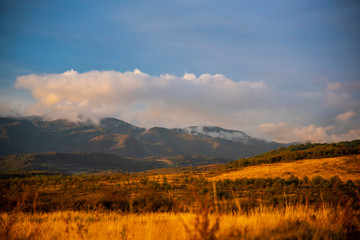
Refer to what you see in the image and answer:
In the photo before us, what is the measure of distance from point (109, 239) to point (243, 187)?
25173 millimetres

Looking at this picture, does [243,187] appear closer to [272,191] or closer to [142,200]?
[272,191]

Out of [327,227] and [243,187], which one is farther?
[243,187]

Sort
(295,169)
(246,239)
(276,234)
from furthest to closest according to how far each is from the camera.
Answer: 1. (295,169)
2. (276,234)
3. (246,239)

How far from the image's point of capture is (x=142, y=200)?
1705 centimetres

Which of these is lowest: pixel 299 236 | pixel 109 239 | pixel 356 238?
pixel 109 239

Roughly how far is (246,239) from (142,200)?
47.6ft

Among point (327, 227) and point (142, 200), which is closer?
point (327, 227)

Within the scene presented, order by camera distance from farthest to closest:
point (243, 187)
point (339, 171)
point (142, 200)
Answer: point (339, 171) < point (243, 187) < point (142, 200)

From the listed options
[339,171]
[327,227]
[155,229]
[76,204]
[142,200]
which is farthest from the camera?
[339,171]

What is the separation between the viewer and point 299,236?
3918mm

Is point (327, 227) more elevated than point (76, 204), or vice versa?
point (327, 227)

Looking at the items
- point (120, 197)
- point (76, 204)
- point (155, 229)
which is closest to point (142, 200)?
point (120, 197)

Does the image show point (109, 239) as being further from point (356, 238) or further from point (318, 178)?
point (318, 178)

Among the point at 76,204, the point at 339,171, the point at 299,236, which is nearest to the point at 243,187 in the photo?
the point at 76,204
